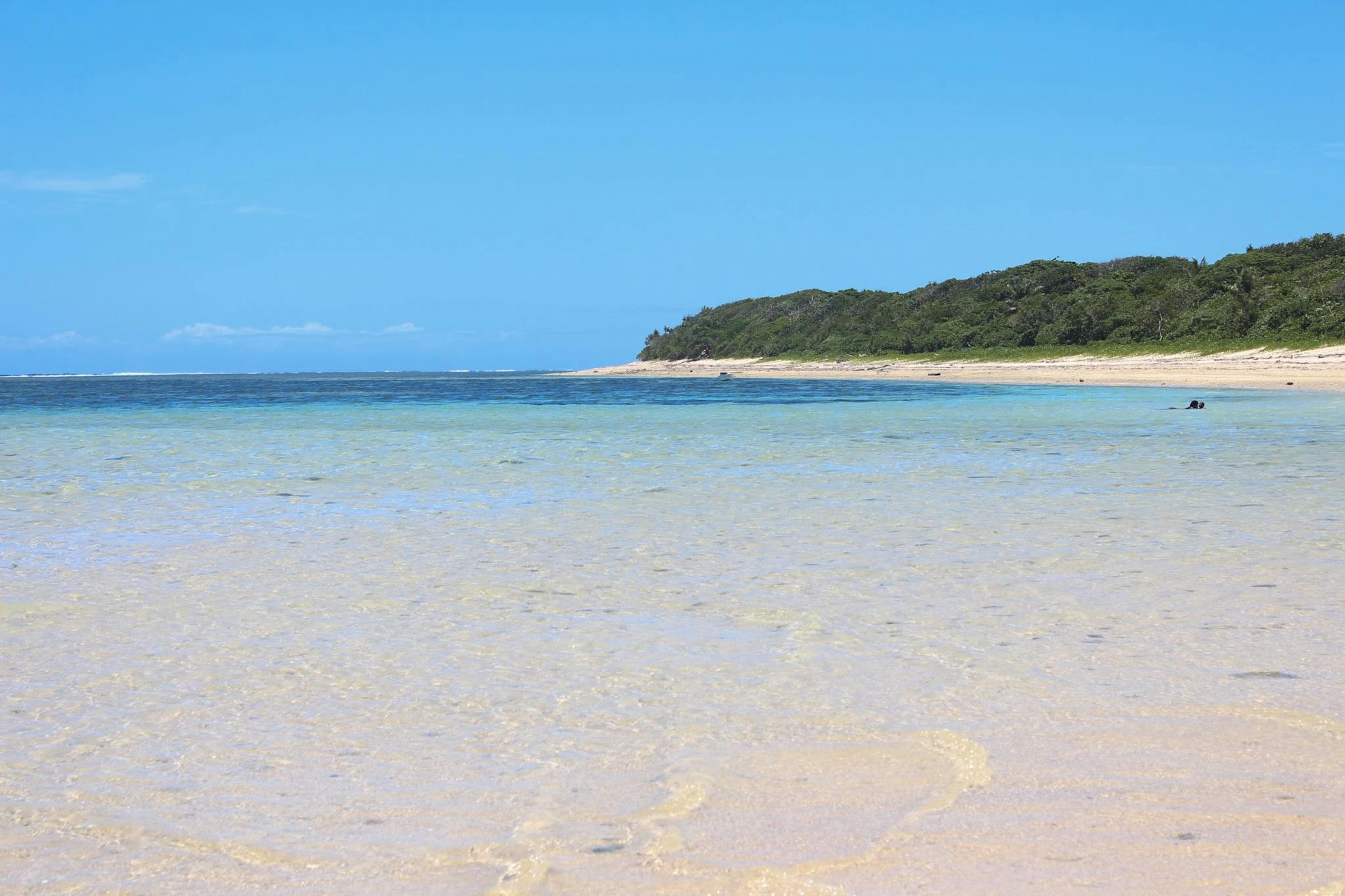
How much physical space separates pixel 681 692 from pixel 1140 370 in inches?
2270

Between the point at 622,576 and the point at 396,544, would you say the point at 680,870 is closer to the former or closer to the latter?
the point at 622,576

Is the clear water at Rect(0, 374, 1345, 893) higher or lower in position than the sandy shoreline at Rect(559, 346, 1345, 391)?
lower

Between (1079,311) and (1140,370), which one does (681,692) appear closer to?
(1140,370)

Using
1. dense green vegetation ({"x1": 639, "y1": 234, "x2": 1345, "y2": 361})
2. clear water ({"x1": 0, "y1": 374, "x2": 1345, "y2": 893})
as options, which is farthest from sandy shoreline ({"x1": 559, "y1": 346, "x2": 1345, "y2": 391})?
clear water ({"x1": 0, "y1": 374, "x2": 1345, "y2": 893})

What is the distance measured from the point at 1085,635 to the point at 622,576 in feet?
10.0

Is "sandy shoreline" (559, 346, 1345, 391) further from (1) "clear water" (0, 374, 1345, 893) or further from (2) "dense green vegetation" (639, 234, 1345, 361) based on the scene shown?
(1) "clear water" (0, 374, 1345, 893)

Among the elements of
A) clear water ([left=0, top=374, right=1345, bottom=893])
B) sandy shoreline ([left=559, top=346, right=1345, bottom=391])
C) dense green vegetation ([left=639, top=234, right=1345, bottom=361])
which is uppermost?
dense green vegetation ([left=639, top=234, right=1345, bottom=361])

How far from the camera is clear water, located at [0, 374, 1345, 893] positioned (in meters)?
3.35

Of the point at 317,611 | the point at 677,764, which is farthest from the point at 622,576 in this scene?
the point at 677,764

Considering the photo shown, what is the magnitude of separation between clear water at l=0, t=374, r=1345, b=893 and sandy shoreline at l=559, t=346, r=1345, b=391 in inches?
1360

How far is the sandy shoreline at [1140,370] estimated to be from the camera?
45688mm

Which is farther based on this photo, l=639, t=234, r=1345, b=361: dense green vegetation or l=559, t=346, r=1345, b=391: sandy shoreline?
l=639, t=234, r=1345, b=361: dense green vegetation

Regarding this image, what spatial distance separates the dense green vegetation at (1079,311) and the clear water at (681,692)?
5272cm

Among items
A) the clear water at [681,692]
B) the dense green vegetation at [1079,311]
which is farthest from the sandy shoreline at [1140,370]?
the clear water at [681,692]
